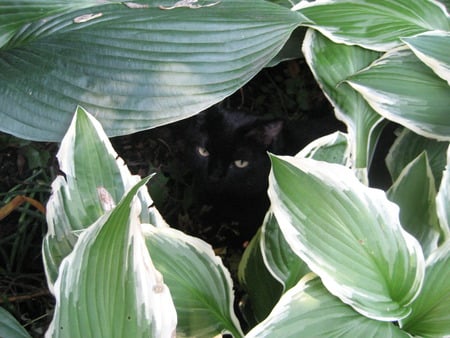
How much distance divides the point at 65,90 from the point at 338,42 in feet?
1.38

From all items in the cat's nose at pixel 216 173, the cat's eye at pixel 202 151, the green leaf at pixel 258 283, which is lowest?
the green leaf at pixel 258 283

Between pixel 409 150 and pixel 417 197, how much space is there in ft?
0.40

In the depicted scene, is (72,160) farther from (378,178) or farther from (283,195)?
(378,178)

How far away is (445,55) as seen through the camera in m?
0.80

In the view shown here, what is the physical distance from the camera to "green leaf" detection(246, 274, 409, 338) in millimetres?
632

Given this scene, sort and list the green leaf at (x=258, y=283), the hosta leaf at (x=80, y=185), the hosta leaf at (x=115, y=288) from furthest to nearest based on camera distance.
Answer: the green leaf at (x=258, y=283), the hosta leaf at (x=80, y=185), the hosta leaf at (x=115, y=288)

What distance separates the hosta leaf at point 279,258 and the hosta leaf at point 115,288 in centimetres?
20

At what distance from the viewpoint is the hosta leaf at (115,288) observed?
0.59 meters

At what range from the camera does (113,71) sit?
77cm

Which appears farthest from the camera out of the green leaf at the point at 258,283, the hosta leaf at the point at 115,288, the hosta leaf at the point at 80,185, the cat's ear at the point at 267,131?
the cat's ear at the point at 267,131

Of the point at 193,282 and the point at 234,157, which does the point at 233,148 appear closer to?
the point at 234,157

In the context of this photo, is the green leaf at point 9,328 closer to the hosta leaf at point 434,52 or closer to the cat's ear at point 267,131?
the cat's ear at point 267,131

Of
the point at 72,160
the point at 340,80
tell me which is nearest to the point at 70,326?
the point at 72,160

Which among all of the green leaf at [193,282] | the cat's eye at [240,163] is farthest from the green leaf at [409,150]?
the green leaf at [193,282]
